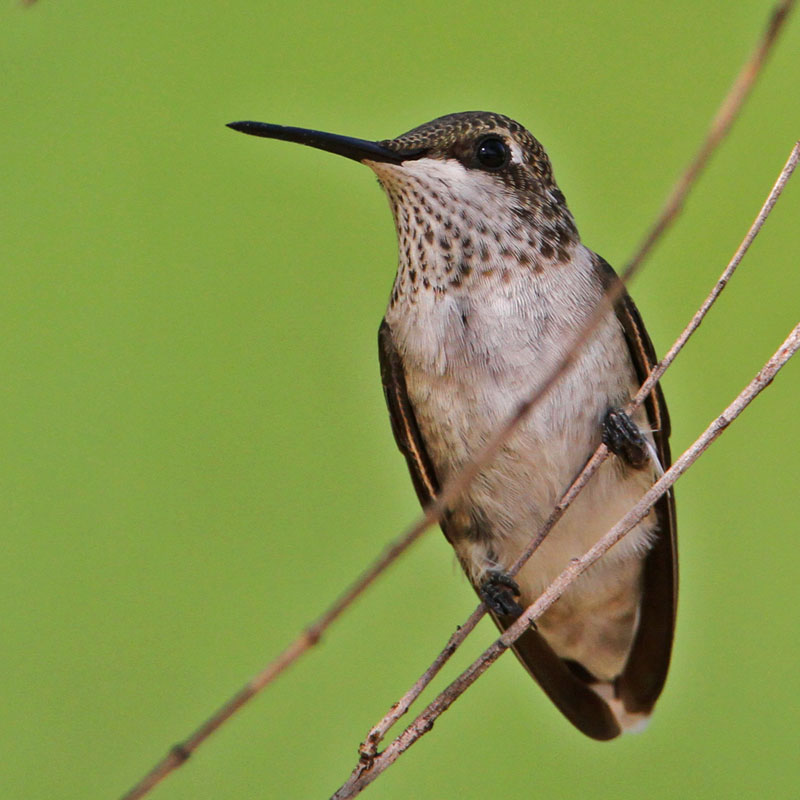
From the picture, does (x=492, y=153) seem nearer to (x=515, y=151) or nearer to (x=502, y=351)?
(x=515, y=151)

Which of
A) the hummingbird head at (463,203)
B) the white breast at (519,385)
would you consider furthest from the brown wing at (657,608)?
the hummingbird head at (463,203)

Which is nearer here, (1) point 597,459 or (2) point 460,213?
(1) point 597,459

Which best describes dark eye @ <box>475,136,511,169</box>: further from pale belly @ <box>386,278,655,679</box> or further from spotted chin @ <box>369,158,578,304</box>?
pale belly @ <box>386,278,655,679</box>

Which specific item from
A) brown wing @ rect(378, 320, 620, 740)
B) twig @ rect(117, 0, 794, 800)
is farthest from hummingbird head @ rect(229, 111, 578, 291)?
twig @ rect(117, 0, 794, 800)

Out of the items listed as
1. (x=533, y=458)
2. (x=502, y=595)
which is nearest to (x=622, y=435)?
(x=533, y=458)

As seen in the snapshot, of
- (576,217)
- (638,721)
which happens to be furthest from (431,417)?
(638,721)

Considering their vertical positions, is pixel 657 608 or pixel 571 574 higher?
pixel 571 574
